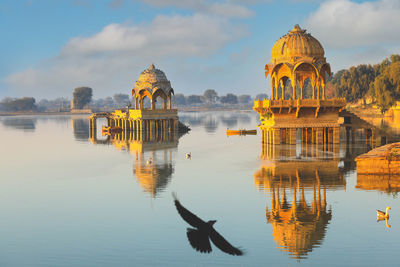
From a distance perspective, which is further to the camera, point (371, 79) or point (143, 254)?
point (371, 79)

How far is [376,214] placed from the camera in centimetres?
2961

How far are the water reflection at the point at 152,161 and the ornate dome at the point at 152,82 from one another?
12.4 m

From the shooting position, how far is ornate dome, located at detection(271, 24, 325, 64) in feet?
204

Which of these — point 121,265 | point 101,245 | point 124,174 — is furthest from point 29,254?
point 124,174

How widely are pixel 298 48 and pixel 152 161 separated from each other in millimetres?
22421

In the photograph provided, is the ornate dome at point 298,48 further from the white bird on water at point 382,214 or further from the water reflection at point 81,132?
the water reflection at point 81,132

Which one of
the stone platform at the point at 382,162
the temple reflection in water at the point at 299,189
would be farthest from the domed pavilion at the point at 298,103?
the stone platform at the point at 382,162

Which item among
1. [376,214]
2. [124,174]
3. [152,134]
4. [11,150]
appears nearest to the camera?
[376,214]

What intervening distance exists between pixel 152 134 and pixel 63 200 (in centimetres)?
5954

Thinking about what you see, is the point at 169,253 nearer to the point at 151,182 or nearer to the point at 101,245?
the point at 101,245

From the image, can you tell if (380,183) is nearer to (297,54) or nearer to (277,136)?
(277,136)

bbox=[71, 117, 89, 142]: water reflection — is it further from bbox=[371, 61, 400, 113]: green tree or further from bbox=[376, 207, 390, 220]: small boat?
bbox=[371, 61, 400, 113]: green tree

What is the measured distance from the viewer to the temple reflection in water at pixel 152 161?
41.1m

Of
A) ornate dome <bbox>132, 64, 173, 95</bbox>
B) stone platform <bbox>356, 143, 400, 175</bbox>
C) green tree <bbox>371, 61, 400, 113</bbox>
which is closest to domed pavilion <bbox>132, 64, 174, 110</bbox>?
ornate dome <bbox>132, 64, 173, 95</bbox>
